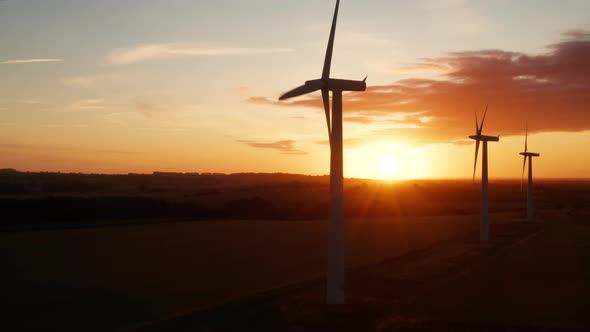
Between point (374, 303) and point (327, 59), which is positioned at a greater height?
point (327, 59)

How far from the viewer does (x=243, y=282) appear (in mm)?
37000

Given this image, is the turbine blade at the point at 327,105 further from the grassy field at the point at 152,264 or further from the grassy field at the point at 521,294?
the grassy field at the point at 152,264

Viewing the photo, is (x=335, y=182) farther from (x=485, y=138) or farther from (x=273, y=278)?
(x=485, y=138)

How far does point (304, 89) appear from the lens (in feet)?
106

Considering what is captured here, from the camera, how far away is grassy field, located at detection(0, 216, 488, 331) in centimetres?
2925

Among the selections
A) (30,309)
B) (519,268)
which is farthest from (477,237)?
(30,309)

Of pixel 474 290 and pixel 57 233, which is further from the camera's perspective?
pixel 57 233

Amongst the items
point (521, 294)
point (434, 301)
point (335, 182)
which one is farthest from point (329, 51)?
point (521, 294)

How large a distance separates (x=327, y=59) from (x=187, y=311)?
14700mm

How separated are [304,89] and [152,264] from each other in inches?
773

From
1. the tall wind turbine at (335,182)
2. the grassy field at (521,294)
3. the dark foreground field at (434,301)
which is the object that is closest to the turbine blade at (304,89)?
the tall wind turbine at (335,182)

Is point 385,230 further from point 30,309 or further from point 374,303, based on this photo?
point 30,309

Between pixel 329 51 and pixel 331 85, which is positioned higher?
Answer: pixel 329 51

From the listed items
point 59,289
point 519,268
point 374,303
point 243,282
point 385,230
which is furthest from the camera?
point 385,230
